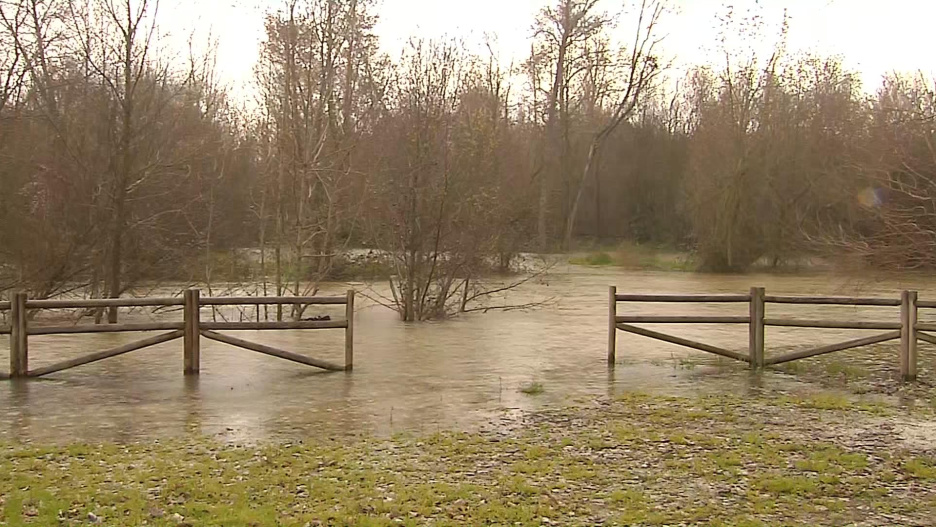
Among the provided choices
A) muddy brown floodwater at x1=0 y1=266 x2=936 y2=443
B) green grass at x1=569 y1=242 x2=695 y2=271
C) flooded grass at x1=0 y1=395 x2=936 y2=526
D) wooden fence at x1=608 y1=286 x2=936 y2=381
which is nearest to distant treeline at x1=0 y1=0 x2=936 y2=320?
muddy brown floodwater at x1=0 y1=266 x2=936 y2=443

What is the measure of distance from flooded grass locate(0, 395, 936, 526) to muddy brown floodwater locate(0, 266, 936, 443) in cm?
83

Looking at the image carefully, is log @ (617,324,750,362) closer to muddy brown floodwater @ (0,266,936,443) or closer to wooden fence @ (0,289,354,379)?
muddy brown floodwater @ (0,266,936,443)

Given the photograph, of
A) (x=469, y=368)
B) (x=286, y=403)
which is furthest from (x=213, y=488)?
(x=469, y=368)

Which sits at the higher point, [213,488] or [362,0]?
[362,0]

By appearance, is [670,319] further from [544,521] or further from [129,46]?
[129,46]

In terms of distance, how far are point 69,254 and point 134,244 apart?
1463mm

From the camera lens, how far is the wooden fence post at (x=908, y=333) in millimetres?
10344

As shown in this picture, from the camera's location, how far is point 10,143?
17.7 m

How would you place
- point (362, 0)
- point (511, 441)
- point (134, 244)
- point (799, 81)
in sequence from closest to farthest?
1. point (511, 441)
2. point (134, 244)
3. point (362, 0)
4. point (799, 81)

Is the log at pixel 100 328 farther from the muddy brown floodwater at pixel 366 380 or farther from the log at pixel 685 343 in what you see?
the log at pixel 685 343

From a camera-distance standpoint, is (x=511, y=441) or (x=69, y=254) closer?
(x=511, y=441)

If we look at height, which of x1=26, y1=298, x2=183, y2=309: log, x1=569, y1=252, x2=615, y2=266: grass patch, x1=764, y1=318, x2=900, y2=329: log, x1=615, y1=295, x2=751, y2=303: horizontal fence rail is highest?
x1=569, y1=252, x2=615, y2=266: grass patch

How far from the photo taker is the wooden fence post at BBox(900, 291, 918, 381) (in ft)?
33.9

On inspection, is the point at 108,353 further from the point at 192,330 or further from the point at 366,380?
the point at 366,380
